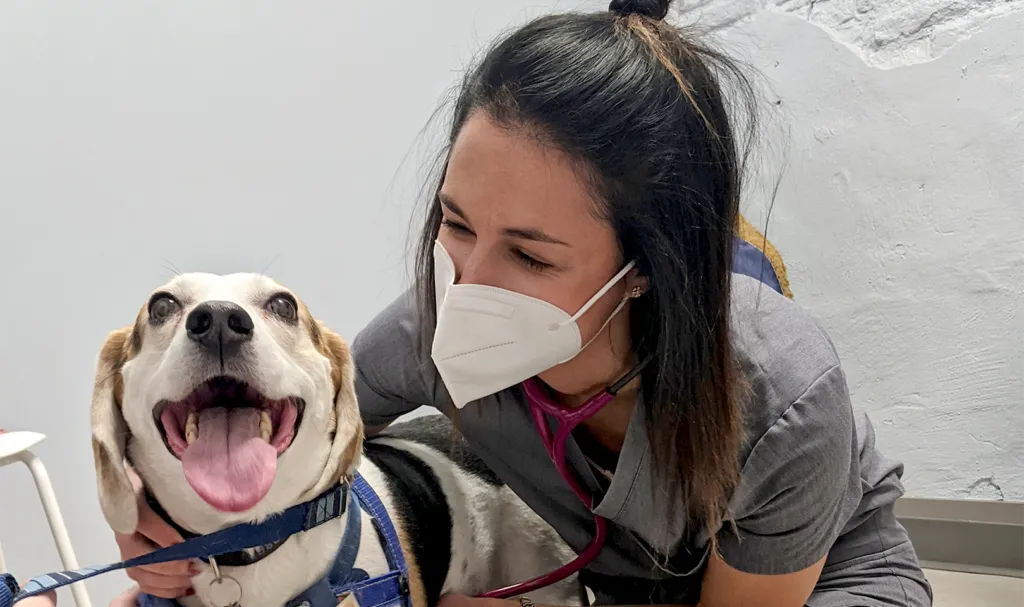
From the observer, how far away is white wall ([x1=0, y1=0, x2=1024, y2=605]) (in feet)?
4.94

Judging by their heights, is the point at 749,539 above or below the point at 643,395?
below

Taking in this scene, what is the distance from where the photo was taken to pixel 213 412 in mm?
914

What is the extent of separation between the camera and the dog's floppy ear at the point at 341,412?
0.99 metres

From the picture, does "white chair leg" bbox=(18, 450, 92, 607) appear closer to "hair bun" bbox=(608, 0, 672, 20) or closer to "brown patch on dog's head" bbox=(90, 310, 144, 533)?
"brown patch on dog's head" bbox=(90, 310, 144, 533)

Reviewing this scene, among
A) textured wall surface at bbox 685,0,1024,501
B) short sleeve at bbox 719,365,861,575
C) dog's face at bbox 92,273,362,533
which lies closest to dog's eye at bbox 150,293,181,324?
dog's face at bbox 92,273,362,533

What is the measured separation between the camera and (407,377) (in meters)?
1.24

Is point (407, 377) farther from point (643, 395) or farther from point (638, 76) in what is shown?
point (638, 76)

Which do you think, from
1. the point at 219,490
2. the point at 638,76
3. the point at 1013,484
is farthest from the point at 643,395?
the point at 1013,484

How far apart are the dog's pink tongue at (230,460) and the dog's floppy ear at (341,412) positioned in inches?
4.3

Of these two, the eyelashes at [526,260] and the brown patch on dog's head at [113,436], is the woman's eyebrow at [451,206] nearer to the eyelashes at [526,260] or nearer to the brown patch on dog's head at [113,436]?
the eyelashes at [526,260]

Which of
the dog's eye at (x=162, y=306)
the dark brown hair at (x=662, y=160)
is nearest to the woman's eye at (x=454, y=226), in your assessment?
the dark brown hair at (x=662, y=160)

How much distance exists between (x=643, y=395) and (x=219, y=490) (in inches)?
21.6

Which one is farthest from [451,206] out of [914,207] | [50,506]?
[914,207]

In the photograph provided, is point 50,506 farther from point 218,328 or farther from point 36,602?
point 218,328
